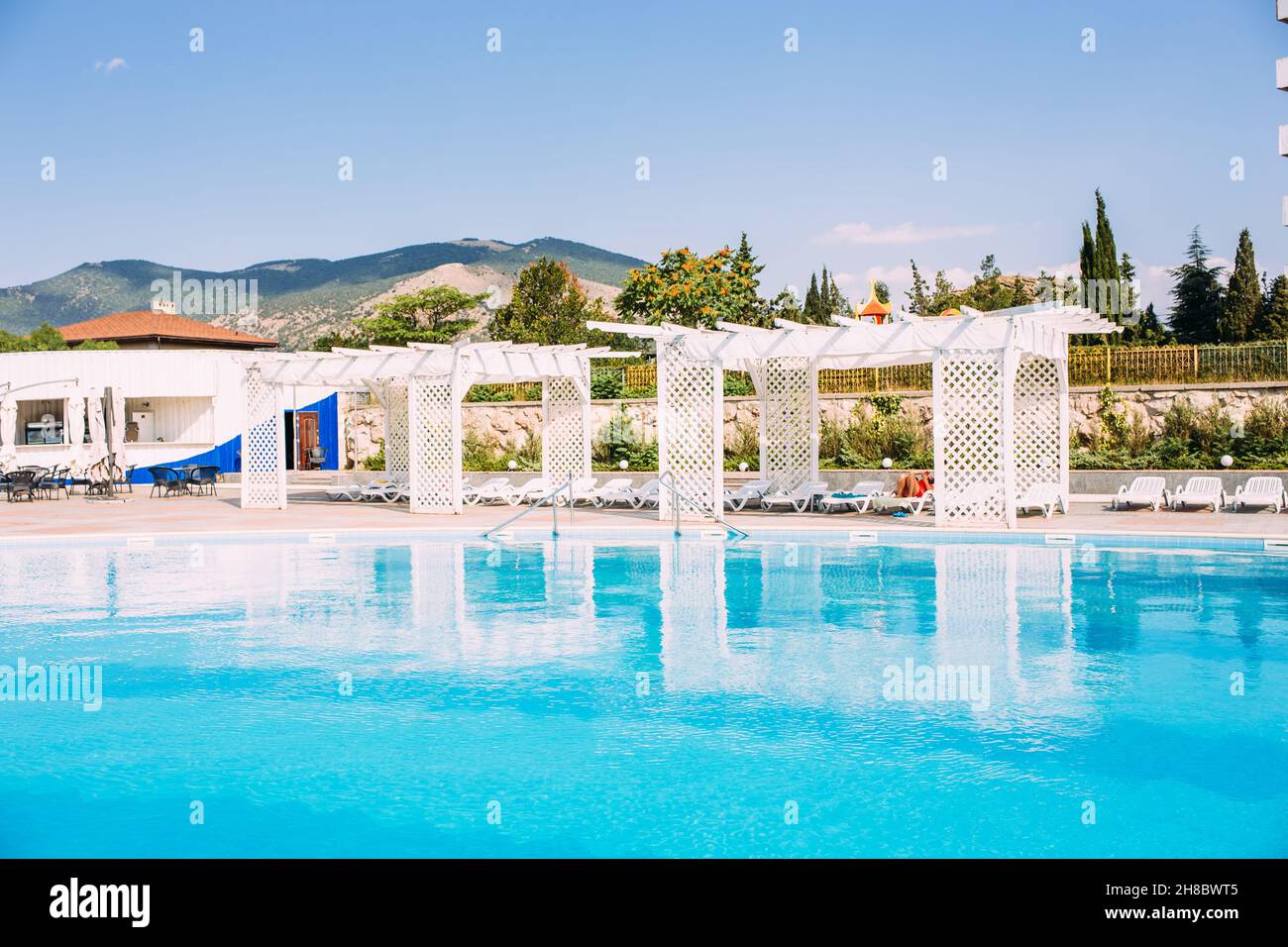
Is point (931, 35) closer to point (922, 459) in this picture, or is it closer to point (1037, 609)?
point (922, 459)

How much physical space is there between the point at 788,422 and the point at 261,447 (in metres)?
9.98

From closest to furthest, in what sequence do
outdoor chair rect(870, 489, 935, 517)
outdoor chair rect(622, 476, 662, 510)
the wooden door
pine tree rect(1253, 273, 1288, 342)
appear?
outdoor chair rect(870, 489, 935, 517), outdoor chair rect(622, 476, 662, 510), pine tree rect(1253, 273, 1288, 342), the wooden door

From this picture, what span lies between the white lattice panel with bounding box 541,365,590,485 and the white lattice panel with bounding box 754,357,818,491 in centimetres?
342

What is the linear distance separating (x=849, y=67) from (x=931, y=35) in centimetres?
160

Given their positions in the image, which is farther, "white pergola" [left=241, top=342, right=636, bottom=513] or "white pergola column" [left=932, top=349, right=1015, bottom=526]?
"white pergola" [left=241, top=342, right=636, bottom=513]

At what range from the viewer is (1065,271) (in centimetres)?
3978

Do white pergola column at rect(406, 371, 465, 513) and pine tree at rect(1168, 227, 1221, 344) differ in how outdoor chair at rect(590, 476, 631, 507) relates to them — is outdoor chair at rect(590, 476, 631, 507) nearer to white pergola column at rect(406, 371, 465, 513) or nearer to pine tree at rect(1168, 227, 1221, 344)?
white pergola column at rect(406, 371, 465, 513)

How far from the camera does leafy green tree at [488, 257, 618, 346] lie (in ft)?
152

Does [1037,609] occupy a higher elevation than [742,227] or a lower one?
lower

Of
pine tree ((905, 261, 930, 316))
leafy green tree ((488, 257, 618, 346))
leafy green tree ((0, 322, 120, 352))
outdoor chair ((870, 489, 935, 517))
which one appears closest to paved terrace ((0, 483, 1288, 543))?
outdoor chair ((870, 489, 935, 517))

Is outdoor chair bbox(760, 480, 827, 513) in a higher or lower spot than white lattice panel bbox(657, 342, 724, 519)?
lower

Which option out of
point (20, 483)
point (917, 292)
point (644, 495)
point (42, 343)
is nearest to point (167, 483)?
point (20, 483)

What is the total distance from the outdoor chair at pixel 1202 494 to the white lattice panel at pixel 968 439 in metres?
3.37
